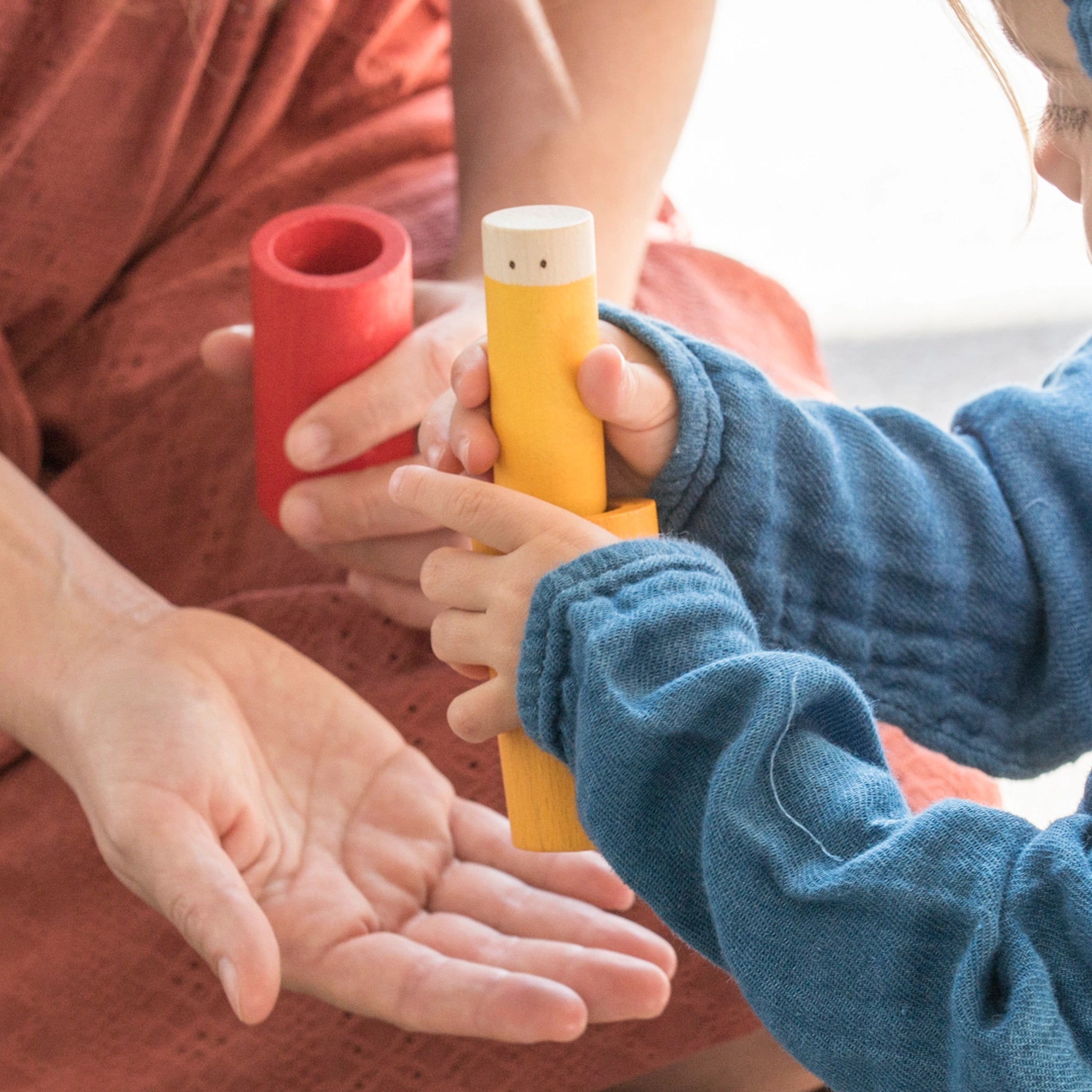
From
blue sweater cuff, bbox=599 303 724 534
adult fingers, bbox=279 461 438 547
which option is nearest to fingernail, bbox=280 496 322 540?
adult fingers, bbox=279 461 438 547

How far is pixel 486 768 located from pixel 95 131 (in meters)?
0.47

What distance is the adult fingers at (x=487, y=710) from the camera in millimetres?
620

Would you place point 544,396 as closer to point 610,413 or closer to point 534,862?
point 610,413

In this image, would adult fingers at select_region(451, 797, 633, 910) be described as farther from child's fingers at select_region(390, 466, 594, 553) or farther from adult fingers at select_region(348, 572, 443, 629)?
child's fingers at select_region(390, 466, 594, 553)

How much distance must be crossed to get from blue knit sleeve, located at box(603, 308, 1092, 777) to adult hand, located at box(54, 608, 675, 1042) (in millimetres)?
200

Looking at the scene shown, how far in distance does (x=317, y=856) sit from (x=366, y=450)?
9.2 inches

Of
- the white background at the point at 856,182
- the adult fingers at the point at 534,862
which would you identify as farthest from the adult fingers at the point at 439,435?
the white background at the point at 856,182

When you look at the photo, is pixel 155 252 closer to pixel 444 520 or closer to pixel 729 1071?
pixel 444 520

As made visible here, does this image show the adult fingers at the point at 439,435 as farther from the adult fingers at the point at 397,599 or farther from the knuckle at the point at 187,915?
the knuckle at the point at 187,915

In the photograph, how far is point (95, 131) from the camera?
0.87m

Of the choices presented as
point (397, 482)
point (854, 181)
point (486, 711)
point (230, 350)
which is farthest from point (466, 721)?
point (854, 181)

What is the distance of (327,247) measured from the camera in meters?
0.81

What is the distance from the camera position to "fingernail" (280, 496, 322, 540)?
2.62ft

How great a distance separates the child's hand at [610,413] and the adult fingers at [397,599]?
0.40ft
